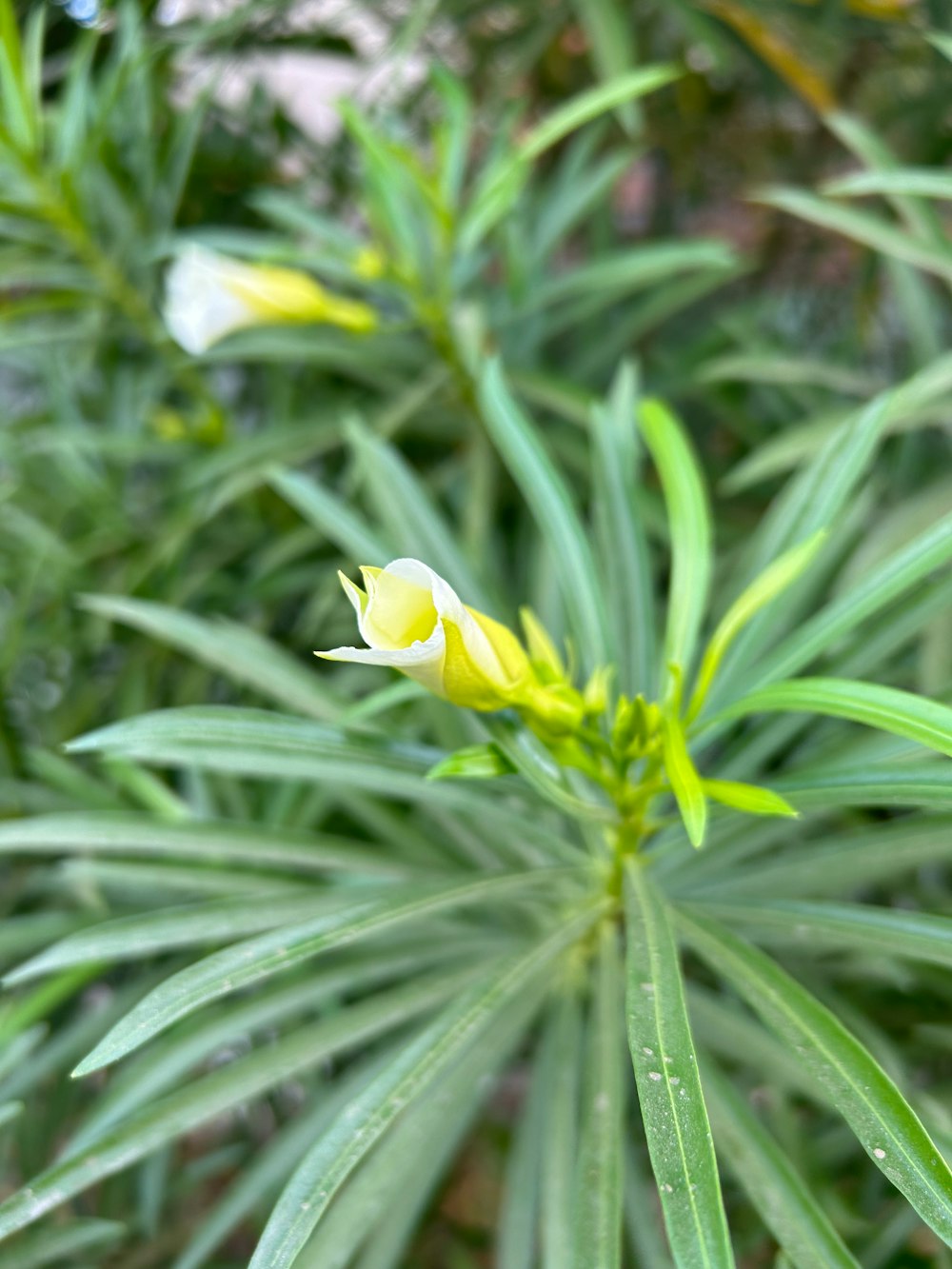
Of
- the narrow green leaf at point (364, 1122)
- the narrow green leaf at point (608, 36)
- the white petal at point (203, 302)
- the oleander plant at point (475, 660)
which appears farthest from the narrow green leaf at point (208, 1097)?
the narrow green leaf at point (608, 36)

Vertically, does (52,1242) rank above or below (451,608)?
below

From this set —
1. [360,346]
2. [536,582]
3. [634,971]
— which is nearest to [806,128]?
[360,346]

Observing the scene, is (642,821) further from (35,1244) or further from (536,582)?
(35,1244)

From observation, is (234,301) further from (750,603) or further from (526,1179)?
(526,1179)

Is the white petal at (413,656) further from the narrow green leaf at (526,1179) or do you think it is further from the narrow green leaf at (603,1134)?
the narrow green leaf at (526,1179)

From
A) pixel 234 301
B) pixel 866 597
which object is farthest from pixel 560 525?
pixel 234 301

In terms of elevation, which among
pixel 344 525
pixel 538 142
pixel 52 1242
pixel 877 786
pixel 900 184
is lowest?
pixel 52 1242

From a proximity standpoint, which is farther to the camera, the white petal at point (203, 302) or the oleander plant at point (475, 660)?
the white petal at point (203, 302)
